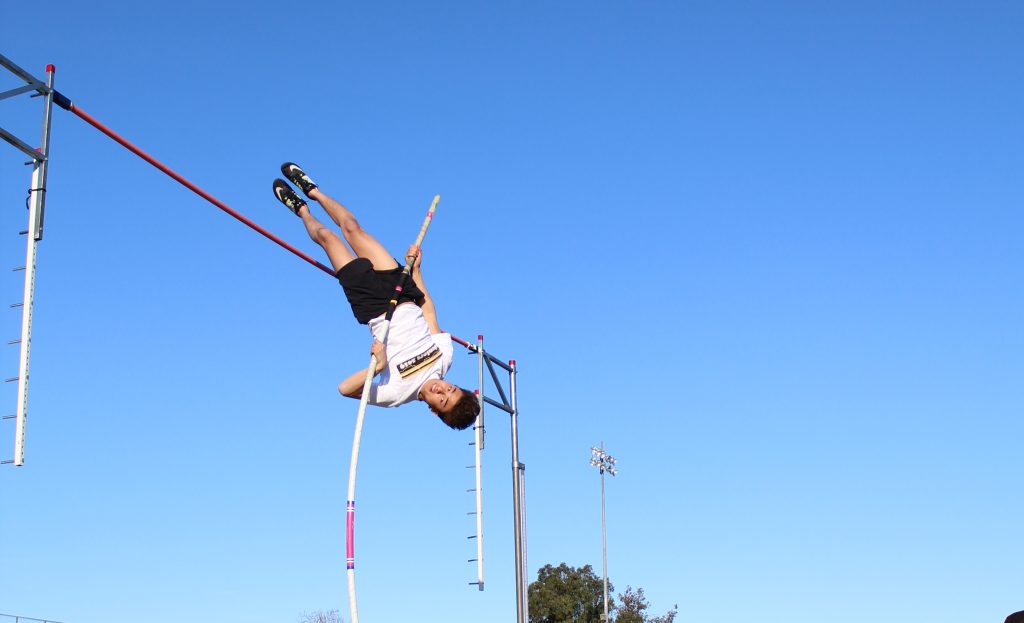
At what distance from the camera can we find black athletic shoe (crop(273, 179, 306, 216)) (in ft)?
27.1

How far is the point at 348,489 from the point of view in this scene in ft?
21.8

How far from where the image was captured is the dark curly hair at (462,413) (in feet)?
24.6

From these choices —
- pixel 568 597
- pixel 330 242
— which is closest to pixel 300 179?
pixel 330 242

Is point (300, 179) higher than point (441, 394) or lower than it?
higher

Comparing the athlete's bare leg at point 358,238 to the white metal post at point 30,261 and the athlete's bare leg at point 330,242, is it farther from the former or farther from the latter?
the white metal post at point 30,261

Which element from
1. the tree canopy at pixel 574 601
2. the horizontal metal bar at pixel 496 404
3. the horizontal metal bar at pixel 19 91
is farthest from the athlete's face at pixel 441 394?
the tree canopy at pixel 574 601

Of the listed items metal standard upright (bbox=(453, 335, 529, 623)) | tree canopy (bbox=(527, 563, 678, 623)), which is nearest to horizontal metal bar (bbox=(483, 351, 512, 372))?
metal standard upright (bbox=(453, 335, 529, 623))

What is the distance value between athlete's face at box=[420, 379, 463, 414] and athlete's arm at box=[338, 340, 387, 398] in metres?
0.32

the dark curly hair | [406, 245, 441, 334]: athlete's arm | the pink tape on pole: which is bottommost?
the pink tape on pole

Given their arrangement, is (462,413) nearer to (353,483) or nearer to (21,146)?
Answer: (353,483)

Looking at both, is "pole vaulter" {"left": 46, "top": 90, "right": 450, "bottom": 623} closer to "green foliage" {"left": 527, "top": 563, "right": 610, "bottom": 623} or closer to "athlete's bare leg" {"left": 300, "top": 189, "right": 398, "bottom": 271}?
"athlete's bare leg" {"left": 300, "top": 189, "right": 398, "bottom": 271}

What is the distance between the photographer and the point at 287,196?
8.30 metres

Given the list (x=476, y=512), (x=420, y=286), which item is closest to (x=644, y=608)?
(x=476, y=512)

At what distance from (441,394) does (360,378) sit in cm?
53
